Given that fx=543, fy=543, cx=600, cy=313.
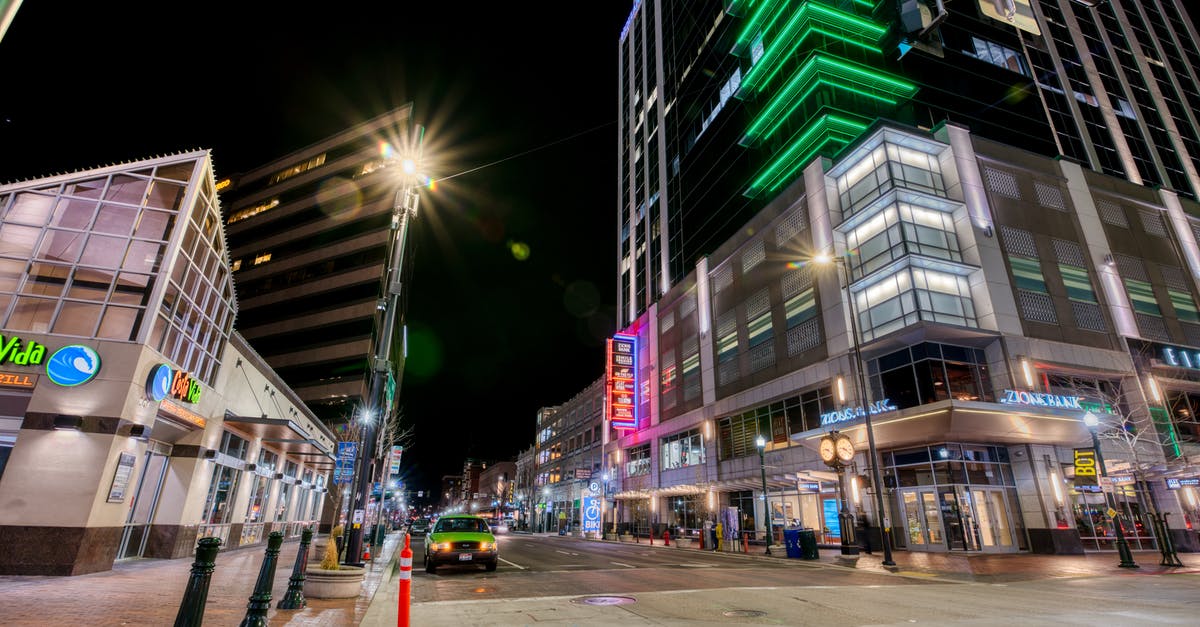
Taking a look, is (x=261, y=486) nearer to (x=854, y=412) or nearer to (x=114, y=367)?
(x=114, y=367)

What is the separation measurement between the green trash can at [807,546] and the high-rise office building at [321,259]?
4176cm

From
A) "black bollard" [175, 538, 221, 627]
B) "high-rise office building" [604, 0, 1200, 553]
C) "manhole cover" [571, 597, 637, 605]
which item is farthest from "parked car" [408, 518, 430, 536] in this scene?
"black bollard" [175, 538, 221, 627]

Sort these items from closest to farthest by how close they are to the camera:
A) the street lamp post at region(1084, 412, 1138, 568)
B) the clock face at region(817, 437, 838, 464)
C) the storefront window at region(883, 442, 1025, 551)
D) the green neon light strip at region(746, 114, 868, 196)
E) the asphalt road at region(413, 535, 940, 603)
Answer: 1. the asphalt road at region(413, 535, 940, 603)
2. the street lamp post at region(1084, 412, 1138, 568)
3. the clock face at region(817, 437, 838, 464)
4. the storefront window at region(883, 442, 1025, 551)
5. the green neon light strip at region(746, 114, 868, 196)

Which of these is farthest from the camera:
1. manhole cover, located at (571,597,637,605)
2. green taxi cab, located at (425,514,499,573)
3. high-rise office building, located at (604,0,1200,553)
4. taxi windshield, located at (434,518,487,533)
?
high-rise office building, located at (604,0,1200,553)

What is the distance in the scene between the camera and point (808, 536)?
23.5 meters

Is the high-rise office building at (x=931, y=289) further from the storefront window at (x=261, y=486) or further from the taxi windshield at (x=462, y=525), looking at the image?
the storefront window at (x=261, y=486)

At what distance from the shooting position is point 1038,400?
76.0 feet

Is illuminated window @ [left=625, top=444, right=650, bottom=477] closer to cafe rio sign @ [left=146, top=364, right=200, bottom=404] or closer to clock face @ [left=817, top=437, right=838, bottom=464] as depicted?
clock face @ [left=817, top=437, right=838, bottom=464]

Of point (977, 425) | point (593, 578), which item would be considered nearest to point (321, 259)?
point (593, 578)

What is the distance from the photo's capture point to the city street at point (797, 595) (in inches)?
335

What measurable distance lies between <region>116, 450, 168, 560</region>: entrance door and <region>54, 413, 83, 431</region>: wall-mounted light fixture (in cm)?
347

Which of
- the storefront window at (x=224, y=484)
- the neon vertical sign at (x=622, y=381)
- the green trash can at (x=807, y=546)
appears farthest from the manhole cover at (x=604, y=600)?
the neon vertical sign at (x=622, y=381)

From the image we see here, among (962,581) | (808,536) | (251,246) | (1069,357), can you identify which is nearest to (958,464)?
(808,536)

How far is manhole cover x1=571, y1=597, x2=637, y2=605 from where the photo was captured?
10.0m
